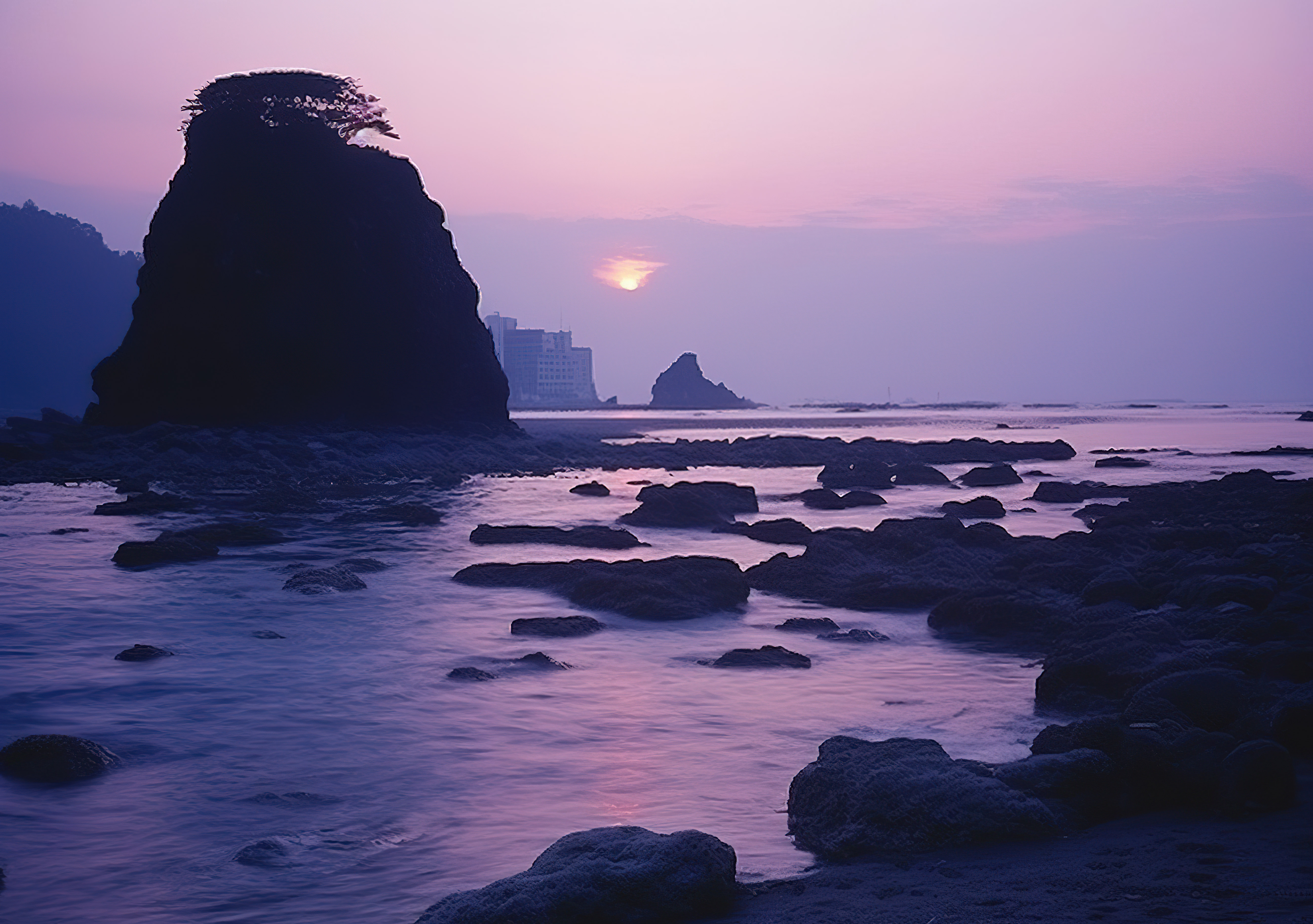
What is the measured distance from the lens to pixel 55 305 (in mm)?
140000

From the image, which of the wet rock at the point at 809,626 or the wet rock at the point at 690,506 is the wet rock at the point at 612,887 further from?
the wet rock at the point at 690,506

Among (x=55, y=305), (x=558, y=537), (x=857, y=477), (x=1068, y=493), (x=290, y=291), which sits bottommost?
(x=558, y=537)

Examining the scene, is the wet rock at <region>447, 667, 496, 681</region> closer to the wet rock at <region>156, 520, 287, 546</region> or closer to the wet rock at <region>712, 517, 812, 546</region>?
the wet rock at <region>156, 520, 287, 546</region>

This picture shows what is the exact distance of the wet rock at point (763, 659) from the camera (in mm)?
11086

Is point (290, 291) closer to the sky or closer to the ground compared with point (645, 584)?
closer to the sky

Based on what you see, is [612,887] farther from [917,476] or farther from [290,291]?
[290,291]

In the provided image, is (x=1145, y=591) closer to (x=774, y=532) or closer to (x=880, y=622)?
(x=880, y=622)

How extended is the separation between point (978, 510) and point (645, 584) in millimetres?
13805

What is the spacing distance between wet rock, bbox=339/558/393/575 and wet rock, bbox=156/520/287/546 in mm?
2696

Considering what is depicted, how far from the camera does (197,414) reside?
4538 cm

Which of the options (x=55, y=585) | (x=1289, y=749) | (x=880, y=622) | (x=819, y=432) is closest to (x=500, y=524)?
(x=55, y=585)

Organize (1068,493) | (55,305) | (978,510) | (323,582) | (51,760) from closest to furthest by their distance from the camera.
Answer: (51,760)
(323,582)
(978,510)
(1068,493)
(55,305)

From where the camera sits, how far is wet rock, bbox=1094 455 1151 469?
45000 mm

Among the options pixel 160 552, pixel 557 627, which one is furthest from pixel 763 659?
pixel 160 552
